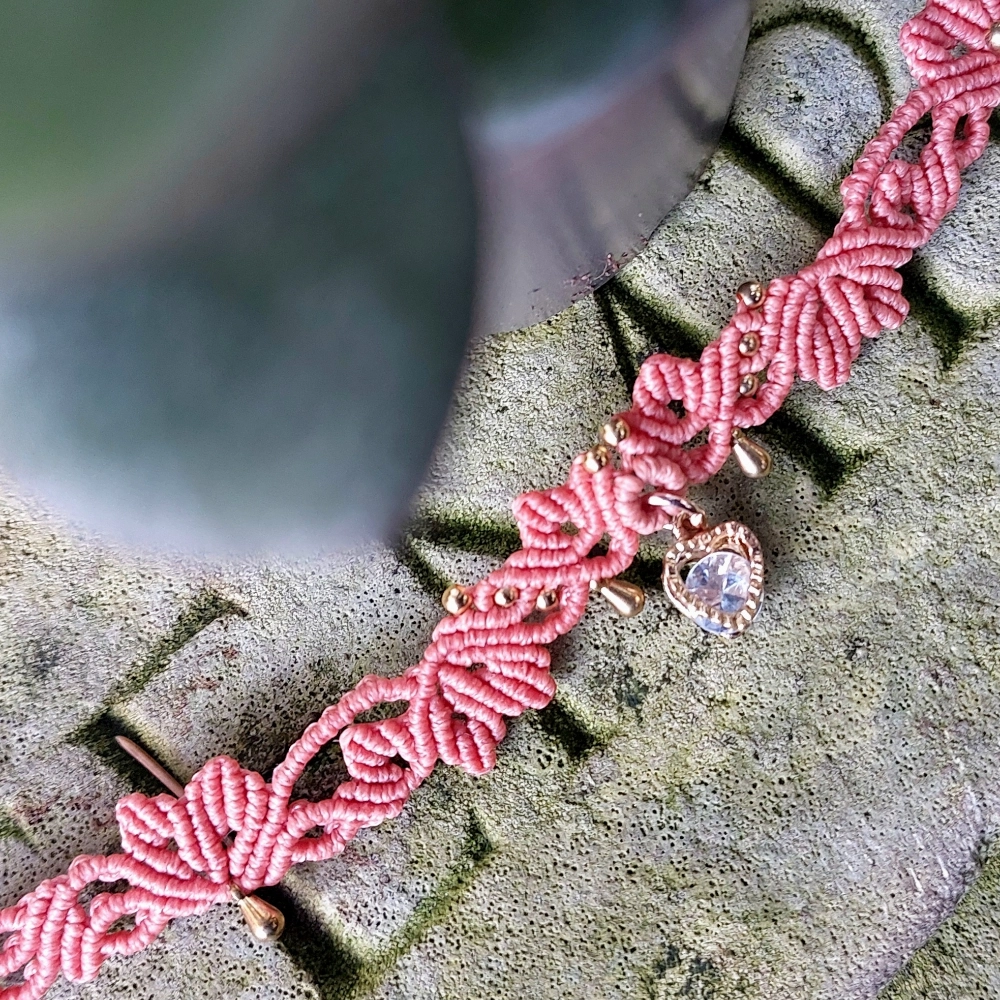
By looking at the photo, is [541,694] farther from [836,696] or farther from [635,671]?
[836,696]

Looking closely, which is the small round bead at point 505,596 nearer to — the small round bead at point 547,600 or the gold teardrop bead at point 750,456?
the small round bead at point 547,600

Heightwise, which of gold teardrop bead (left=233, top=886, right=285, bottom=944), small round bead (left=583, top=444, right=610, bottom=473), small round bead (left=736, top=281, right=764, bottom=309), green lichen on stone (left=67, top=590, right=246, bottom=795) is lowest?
gold teardrop bead (left=233, top=886, right=285, bottom=944)

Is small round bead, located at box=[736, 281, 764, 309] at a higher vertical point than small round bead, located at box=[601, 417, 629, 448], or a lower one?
higher

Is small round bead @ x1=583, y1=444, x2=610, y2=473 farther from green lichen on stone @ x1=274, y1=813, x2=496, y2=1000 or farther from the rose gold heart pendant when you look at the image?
green lichen on stone @ x1=274, y1=813, x2=496, y2=1000

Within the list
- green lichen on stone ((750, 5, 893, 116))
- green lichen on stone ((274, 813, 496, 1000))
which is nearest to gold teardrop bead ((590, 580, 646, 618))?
green lichen on stone ((274, 813, 496, 1000))

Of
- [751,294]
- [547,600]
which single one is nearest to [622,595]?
[547,600]

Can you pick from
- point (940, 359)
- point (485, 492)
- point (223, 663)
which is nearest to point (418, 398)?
point (485, 492)

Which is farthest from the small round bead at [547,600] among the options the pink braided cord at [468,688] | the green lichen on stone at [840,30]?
the green lichen on stone at [840,30]
